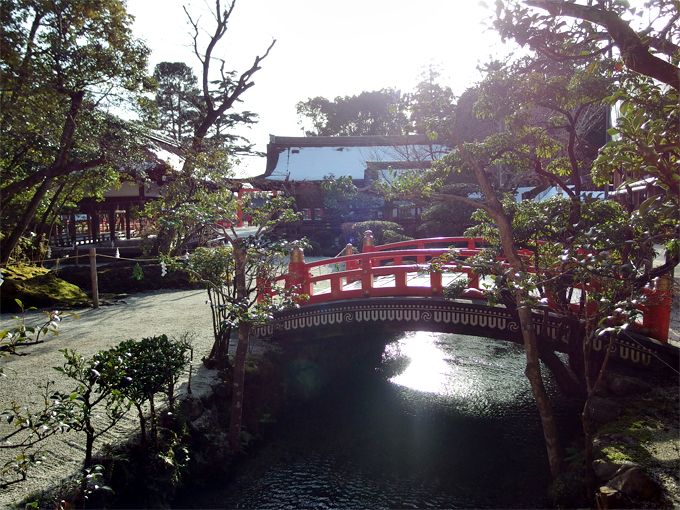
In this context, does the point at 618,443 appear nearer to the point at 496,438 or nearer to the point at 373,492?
the point at 496,438

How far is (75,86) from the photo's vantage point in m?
7.70

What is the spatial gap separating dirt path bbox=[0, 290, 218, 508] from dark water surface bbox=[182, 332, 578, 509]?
4.50ft

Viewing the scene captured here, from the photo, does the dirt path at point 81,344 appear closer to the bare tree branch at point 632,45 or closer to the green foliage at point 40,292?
the green foliage at point 40,292

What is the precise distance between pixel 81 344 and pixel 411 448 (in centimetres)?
517

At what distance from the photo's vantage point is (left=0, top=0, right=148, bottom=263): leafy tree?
7008 mm

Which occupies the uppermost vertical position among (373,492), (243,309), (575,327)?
(243,309)

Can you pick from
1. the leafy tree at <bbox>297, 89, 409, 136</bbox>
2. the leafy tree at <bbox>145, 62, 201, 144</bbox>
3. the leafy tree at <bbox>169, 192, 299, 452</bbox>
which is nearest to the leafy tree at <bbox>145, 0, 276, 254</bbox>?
the leafy tree at <bbox>169, 192, 299, 452</bbox>

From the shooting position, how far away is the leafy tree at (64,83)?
7.01m

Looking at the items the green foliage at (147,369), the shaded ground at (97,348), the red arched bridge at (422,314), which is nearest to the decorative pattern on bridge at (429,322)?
the red arched bridge at (422,314)

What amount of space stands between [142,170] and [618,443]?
1105 cm

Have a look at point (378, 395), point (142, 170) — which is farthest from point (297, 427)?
point (142, 170)

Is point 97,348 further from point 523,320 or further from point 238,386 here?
point 523,320

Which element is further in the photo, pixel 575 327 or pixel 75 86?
pixel 75 86

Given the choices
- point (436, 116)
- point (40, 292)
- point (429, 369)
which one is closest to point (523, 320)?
point (436, 116)
